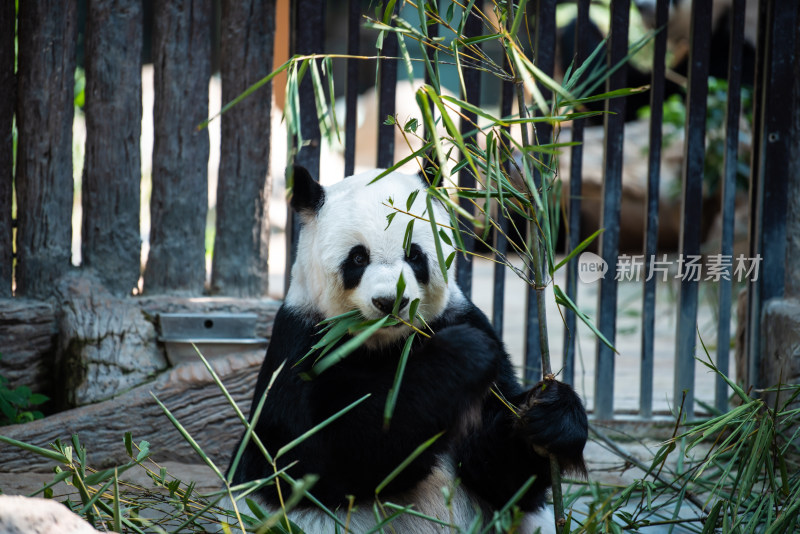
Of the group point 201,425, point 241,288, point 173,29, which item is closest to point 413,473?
point 201,425

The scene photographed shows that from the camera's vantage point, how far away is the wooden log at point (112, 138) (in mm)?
4234

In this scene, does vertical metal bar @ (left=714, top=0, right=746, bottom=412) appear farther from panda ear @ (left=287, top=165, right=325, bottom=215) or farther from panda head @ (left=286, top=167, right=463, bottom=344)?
panda ear @ (left=287, top=165, right=325, bottom=215)

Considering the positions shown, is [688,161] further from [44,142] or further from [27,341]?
[27,341]

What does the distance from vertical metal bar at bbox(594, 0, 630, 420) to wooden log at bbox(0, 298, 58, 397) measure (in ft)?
10.1

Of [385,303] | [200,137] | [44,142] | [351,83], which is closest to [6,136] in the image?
[44,142]

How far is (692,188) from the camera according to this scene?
4656 millimetres

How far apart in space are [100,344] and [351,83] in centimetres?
196

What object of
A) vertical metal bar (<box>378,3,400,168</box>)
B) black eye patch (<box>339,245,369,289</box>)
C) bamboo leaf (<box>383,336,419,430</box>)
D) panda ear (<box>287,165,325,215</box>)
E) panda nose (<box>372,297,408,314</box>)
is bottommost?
bamboo leaf (<box>383,336,419,430</box>)

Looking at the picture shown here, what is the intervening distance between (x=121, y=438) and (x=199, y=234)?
3.82ft

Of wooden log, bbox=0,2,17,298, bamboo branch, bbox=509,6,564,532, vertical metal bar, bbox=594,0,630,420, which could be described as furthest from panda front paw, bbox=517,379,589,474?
wooden log, bbox=0,2,17,298

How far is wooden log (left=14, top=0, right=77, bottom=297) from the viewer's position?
420 cm

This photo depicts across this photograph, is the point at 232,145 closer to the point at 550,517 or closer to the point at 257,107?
the point at 257,107

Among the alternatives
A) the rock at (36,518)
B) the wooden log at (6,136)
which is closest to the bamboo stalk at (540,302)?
the rock at (36,518)

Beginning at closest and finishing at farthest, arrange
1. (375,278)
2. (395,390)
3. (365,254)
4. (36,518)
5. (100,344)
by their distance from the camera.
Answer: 1. (36,518)
2. (395,390)
3. (375,278)
4. (365,254)
5. (100,344)
